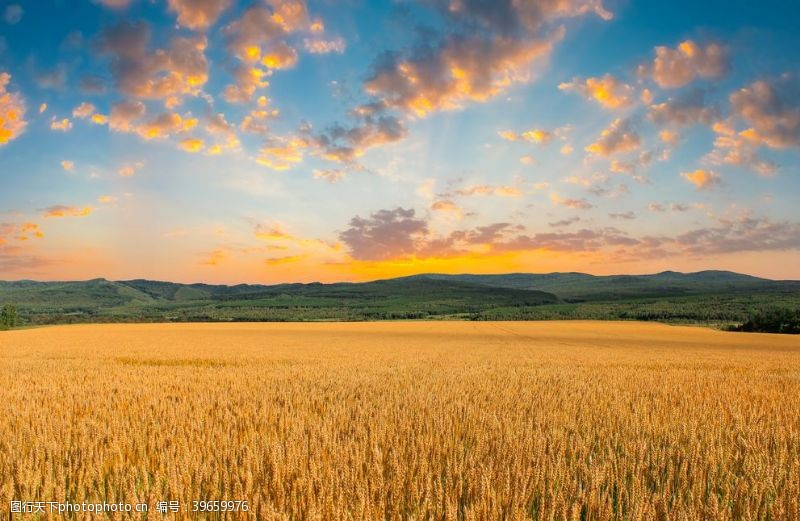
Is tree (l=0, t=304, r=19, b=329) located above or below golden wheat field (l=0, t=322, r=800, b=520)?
below

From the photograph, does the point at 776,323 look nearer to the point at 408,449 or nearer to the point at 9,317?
the point at 408,449

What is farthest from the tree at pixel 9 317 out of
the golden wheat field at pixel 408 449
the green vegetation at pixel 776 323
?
the green vegetation at pixel 776 323

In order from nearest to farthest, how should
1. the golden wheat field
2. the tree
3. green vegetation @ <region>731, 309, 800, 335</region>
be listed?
the golden wheat field
green vegetation @ <region>731, 309, 800, 335</region>
the tree

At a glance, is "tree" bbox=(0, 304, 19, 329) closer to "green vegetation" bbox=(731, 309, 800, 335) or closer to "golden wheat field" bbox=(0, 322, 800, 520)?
"golden wheat field" bbox=(0, 322, 800, 520)

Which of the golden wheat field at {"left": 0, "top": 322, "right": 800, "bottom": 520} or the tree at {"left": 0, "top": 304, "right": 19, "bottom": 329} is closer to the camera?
the golden wheat field at {"left": 0, "top": 322, "right": 800, "bottom": 520}

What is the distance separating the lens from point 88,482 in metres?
4.75

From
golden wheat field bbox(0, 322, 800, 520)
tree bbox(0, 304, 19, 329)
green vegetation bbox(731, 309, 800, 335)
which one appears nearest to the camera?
golden wheat field bbox(0, 322, 800, 520)

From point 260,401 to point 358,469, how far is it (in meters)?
5.38

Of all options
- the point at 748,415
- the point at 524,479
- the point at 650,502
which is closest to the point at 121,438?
the point at 524,479

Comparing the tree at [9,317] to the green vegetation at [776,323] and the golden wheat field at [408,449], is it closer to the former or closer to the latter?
the golden wheat field at [408,449]

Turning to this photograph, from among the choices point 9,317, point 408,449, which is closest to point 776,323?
point 408,449

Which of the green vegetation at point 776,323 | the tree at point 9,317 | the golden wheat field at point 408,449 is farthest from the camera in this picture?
the tree at point 9,317

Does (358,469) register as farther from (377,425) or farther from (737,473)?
(737,473)

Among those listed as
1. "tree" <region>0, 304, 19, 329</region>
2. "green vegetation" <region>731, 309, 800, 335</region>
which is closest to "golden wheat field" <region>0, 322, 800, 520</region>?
"green vegetation" <region>731, 309, 800, 335</region>
